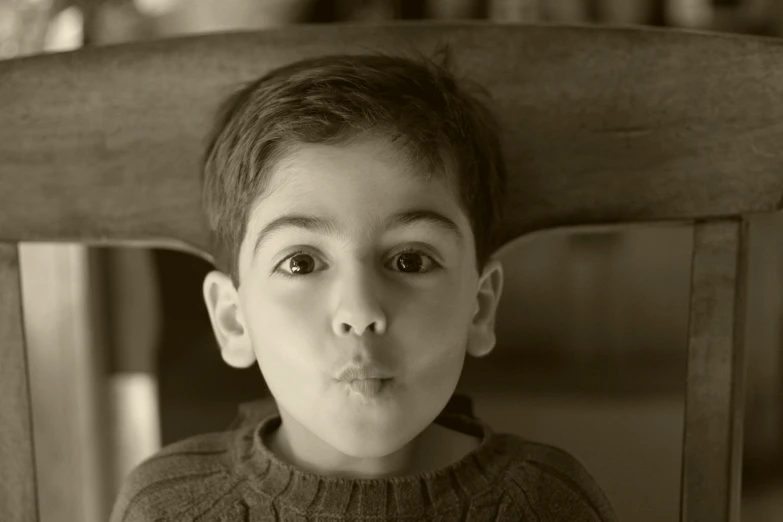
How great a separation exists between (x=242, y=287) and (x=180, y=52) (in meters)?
→ 0.22

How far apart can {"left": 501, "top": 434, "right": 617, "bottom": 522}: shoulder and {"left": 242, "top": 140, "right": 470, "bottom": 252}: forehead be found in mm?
234

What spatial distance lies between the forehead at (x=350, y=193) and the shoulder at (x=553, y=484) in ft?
0.77

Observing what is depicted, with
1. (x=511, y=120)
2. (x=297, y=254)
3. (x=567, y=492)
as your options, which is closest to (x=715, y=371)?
(x=567, y=492)

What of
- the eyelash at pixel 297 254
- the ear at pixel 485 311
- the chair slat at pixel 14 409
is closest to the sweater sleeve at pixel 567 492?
the ear at pixel 485 311

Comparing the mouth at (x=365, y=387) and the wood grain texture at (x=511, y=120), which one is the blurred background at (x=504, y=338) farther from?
the mouth at (x=365, y=387)

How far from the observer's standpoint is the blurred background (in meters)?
0.92

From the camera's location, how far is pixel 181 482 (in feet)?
2.30

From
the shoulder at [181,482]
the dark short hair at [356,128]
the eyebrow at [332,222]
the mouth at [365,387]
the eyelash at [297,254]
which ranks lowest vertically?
the shoulder at [181,482]

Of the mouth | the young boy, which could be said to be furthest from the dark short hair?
the mouth

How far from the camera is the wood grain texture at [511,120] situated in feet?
2.23

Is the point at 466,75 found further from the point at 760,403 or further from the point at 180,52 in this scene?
the point at 760,403

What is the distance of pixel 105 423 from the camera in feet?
3.60

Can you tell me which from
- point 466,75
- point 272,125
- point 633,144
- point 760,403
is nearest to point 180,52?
point 272,125

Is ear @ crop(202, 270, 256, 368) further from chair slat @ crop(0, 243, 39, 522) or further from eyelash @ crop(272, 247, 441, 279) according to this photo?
chair slat @ crop(0, 243, 39, 522)
